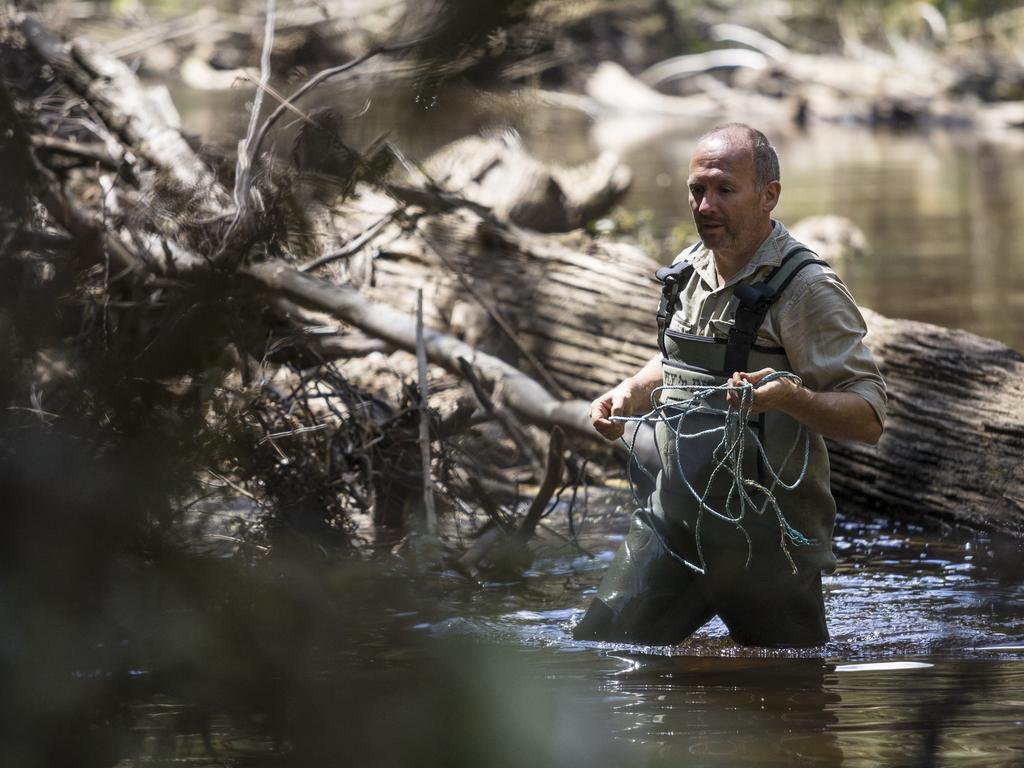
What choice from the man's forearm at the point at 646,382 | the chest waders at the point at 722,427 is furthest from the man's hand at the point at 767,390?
the man's forearm at the point at 646,382

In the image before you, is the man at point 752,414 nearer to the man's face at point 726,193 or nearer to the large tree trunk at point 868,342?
the man's face at point 726,193

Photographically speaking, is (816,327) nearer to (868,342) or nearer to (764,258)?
(764,258)

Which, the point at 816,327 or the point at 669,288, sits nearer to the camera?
the point at 816,327

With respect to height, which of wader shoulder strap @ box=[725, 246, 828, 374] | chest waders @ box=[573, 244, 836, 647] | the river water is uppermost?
wader shoulder strap @ box=[725, 246, 828, 374]

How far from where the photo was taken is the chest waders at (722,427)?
153 inches

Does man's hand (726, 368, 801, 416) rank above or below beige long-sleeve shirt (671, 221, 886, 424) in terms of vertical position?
below

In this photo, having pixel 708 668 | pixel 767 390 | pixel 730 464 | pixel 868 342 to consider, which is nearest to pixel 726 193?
pixel 767 390

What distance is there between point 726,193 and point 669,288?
42cm

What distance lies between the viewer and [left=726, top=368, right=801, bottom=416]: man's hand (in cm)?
357

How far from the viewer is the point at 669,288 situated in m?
4.20

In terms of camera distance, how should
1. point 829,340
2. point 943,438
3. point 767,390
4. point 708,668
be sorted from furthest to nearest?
point 943,438, point 708,668, point 829,340, point 767,390

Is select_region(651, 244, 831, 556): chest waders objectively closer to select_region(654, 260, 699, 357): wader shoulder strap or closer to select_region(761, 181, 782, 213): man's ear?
select_region(654, 260, 699, 357): wader shoulder strap

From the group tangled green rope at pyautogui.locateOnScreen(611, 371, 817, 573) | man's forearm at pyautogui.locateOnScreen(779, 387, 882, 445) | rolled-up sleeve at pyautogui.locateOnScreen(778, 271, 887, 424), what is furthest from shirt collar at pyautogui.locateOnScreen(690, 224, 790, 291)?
man's forearm at pyautogui.locateOnScreen(779, 387, 882, 445)

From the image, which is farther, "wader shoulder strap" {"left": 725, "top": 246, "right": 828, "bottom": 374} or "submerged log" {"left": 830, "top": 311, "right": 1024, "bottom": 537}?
"submerged log" {"left": 830, "top": 311, "right": 1024, "bottom": 537}
